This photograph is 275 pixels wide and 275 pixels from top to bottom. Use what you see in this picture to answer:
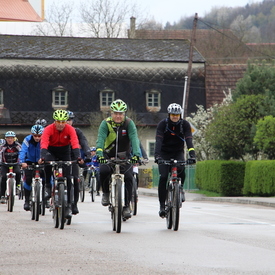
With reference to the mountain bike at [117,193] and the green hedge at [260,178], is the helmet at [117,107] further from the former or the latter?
the green hedge at [260,178]

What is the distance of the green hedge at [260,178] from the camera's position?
1148 inches

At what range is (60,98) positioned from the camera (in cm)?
5497


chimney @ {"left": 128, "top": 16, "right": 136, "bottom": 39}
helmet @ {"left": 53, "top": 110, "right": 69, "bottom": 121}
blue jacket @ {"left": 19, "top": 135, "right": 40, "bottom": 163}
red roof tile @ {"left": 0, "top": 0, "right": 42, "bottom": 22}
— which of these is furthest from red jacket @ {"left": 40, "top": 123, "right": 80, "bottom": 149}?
chimney @ {"left": 128, "top": 16, "right": 136, "bottom": 39}

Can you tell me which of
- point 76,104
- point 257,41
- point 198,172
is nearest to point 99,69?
point 76,104

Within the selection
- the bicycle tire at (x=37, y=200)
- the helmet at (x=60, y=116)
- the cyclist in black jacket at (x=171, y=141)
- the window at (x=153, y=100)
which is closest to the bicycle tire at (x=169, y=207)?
the cyclist in black jacket at (x=171, y=141)

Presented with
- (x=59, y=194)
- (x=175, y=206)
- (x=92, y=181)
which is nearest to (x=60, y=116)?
(x=59, y=194)

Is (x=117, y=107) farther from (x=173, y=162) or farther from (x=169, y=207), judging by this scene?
(x=169, y=207)

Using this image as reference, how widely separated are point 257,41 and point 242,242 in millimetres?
78483

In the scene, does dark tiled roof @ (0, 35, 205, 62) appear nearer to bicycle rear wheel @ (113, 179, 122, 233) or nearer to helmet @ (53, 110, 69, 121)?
helmet @ (53, 110, 69, 121)

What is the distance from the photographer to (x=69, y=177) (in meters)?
13.2

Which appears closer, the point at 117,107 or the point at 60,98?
the point at 117,107

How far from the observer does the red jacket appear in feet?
43.2

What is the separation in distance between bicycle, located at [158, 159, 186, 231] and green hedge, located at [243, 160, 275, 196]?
16697mm

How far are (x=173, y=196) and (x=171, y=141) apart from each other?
93 centimetres
